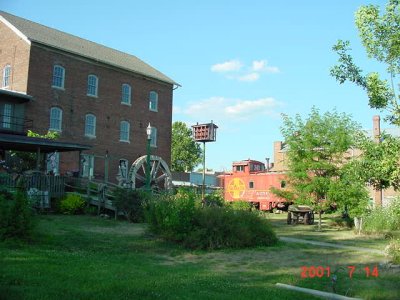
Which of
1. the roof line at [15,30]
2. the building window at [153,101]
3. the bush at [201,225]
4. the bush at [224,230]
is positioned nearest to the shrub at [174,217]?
the bush at [201,225]

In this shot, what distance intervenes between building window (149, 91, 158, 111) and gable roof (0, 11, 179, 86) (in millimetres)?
1392

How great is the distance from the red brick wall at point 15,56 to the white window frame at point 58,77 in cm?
209

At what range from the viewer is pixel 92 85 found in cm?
3434

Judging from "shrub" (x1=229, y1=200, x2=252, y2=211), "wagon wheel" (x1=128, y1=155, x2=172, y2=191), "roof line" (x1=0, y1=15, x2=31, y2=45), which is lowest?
"shrub" (x1=229, y1=200, x2=252, y2=211)

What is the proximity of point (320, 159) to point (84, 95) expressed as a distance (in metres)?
19.9

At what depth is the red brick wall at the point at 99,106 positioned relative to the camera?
3044 cm

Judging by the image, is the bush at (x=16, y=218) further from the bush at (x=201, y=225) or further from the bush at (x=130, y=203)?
the bush at (x=130, y=203)

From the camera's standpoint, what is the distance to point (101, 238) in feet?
43.4

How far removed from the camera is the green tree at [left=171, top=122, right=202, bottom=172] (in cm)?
7731

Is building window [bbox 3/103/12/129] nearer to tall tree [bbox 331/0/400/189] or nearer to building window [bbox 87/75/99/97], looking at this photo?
building window [bbox 87/75/99/97]

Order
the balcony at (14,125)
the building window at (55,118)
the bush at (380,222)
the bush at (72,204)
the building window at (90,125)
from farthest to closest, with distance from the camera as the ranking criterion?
1. the building window at (90,125)
2. the building window at (55,118)
3. the balcony at (14,125)
4. the bush at (72,204)
5. the bush at (380,222)

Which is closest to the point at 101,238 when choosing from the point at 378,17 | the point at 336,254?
the point at 336,254

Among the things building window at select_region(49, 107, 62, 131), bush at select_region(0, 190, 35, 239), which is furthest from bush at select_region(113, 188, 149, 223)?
building window at select_region(49, 107, 62, 131)

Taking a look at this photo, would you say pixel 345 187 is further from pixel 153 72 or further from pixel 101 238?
pixel 153 72
